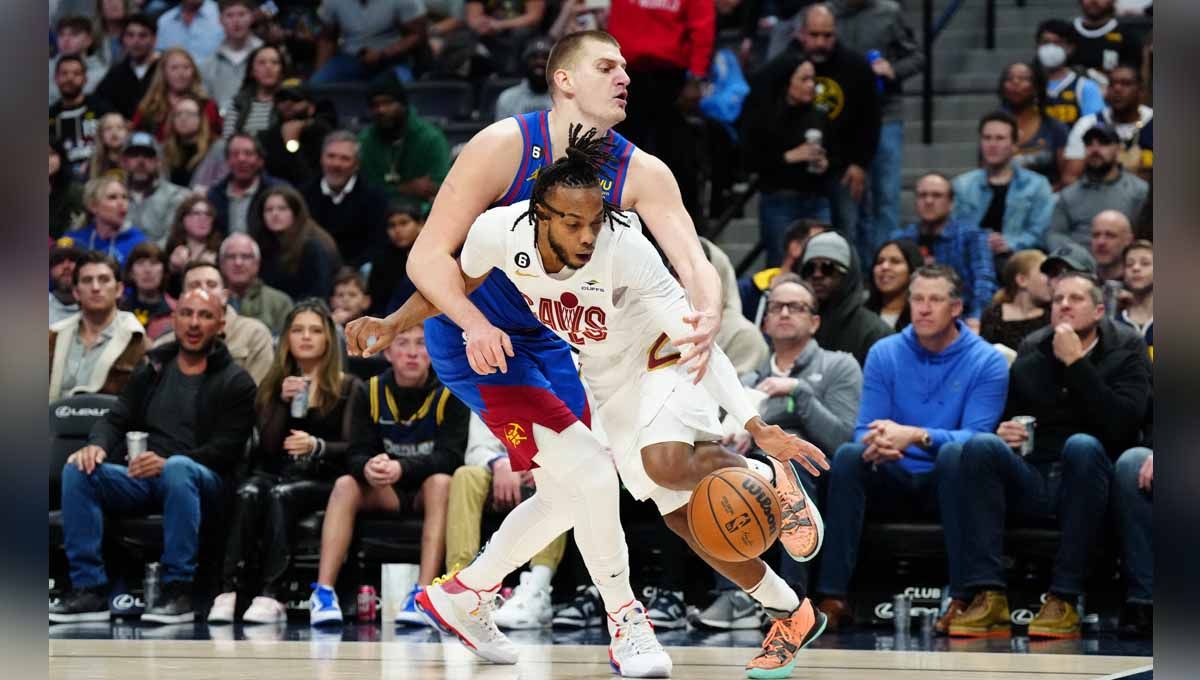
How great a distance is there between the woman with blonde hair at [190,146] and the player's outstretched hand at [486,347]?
263 inches

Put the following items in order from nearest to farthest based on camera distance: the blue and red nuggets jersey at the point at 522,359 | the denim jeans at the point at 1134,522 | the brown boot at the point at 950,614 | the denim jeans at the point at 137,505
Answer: the blue and red nuggets jersey at the point at 522,359, the denim jeans at the point at 1134,522, the brown boot at the point at 950,614, the denim jeans at the point at 137,505

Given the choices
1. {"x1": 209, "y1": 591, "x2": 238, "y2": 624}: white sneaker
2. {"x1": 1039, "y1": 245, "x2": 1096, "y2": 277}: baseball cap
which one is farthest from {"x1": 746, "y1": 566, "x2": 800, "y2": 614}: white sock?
{"x1": 1039, "y1": 245, "x2": 1096, "y2": 277}: baseball cap

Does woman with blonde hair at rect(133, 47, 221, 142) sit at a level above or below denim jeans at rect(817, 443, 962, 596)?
above

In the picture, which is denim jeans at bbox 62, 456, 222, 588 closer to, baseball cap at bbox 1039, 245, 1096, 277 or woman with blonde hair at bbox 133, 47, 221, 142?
woman with blonde hair at bbox 133, 47, 221, 142

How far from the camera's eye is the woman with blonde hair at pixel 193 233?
32.1ft

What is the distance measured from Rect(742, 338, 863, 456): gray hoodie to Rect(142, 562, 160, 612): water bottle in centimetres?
293

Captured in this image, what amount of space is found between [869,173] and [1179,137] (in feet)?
24.4

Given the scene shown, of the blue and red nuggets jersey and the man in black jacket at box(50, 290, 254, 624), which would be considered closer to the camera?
the blue and red nuggets jersey

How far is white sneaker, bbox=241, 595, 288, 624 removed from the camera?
24.0 feet

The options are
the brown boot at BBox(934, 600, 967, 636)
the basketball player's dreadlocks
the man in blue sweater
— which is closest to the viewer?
the basketball player's dreadlocks

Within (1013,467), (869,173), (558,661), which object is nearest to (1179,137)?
(558,661)

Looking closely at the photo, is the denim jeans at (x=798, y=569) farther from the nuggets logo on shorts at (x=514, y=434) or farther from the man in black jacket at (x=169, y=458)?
the man in black jacket at (x=169, y=458)

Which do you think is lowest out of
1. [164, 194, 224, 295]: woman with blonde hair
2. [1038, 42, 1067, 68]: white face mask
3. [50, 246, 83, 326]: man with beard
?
[50, 246, 83, 326]: man with beard

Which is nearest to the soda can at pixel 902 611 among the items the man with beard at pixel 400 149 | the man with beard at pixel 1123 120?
the man with beard at pixel 1123 120
